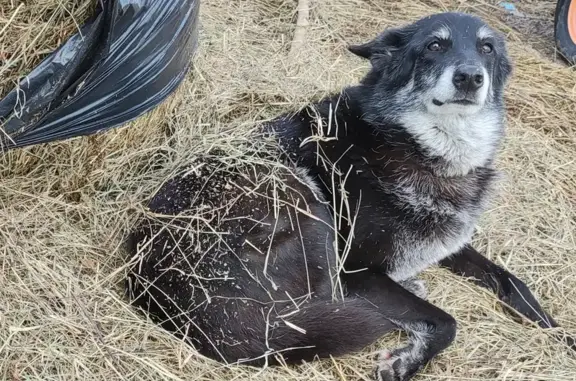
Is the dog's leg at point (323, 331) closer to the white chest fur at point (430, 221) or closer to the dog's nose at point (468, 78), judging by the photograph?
the white chest fur at point (430, 221)

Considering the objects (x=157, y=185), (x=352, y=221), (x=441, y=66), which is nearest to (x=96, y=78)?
(x=157, y=185)

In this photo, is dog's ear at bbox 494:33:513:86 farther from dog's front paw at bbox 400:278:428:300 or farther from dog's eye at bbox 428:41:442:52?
dog's front paw at bbox 400:278:428:300

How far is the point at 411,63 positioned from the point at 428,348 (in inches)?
51.0

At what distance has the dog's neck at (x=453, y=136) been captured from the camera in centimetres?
340

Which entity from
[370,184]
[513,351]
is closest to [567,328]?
[513,351]

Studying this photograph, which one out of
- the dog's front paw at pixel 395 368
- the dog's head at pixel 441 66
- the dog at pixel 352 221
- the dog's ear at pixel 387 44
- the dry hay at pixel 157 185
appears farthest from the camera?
the dog's ear at pixel 387 44

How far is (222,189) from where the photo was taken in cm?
323

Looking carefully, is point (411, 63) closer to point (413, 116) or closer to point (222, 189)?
point (413, 116)

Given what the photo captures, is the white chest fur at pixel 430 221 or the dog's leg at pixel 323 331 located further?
the white chest fur at pixel 430 221

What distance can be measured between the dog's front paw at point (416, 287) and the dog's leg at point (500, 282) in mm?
264

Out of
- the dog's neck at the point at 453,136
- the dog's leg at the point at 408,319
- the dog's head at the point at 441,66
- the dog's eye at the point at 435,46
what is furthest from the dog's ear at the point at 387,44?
the dog's leg at the point at 408,319

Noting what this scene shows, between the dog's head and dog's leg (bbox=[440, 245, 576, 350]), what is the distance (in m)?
0.81

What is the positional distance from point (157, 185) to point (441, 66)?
1.41 metres

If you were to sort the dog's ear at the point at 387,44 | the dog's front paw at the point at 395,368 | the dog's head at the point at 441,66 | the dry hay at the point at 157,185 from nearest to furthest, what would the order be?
the dry hay at the point at 157,185
the dog's front paw at the point at 395,368
the dog's head at the point at 441,66
the dog's ear at the point at 387,44
